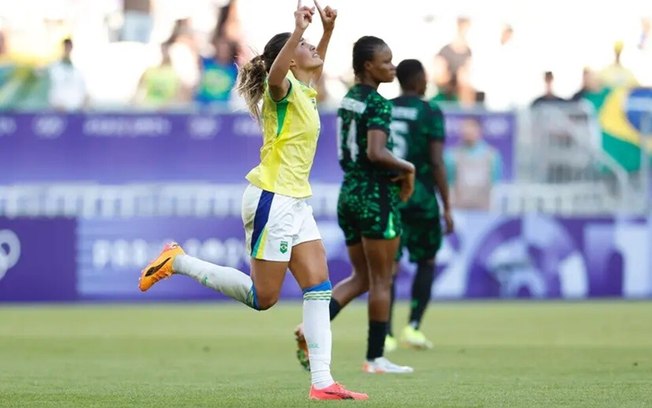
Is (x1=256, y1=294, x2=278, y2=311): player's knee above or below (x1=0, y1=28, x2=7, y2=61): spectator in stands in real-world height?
below

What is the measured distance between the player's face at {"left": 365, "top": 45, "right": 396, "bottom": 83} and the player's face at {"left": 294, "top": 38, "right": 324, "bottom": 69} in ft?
6.48

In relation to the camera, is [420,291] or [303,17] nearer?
[303,17]

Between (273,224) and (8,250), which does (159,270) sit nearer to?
(273,224)

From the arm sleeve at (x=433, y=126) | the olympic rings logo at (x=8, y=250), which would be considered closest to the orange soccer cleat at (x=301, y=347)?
the arm sleeve at (x=433, y=126)

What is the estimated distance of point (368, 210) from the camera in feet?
38.3

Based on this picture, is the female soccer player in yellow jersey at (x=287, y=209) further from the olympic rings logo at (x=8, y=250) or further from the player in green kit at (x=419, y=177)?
the olympic rings logo at (x=8, y=250)

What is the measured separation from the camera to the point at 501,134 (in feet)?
71.7

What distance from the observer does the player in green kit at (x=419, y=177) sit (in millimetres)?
14273

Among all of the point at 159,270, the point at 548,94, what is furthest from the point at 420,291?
the point at 548,94

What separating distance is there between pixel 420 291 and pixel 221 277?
5011mm

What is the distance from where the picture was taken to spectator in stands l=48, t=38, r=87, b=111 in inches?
858

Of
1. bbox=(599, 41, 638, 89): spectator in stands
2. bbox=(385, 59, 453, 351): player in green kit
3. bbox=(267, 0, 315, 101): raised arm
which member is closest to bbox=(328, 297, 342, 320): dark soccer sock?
bbox=(385, 59, 453, 351): player in green kit

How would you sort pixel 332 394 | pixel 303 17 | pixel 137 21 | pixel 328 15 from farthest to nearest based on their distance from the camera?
pixel 137 21 < pixel 328 15 < pixel 332 394 < pixel 303 17

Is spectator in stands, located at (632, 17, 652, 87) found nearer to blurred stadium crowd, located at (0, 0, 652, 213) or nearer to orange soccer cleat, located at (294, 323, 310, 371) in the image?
blurred stadium crowd, located at (0, 0, 652, 213)
